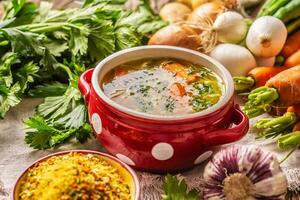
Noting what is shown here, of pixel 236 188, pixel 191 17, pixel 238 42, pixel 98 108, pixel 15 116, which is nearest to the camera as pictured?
pixel 236 188

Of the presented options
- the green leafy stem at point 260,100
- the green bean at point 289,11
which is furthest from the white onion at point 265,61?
the green leafy stem at point 260,100

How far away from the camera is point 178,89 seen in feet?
5.06

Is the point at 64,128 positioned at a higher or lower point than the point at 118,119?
lower

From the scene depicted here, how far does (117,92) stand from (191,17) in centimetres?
72

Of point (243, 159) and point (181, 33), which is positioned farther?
point (181, 33)

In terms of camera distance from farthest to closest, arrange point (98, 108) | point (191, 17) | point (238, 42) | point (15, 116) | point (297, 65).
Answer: point (191, 17), point (238, 42), point (297, 65), point (15, 116), point (98, 108)

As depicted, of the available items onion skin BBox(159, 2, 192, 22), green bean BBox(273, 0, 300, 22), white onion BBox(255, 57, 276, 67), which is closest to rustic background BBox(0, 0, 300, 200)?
white onion BBox(255, 57, 276, 67)

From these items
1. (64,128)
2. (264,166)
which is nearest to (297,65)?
(264,166)

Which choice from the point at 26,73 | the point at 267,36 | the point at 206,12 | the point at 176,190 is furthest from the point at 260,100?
the point at 26,73

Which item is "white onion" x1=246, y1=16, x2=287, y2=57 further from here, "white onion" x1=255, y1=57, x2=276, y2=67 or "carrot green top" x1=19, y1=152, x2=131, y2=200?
"carrot green top" x1=19, y1=152, x2=131, y2=200

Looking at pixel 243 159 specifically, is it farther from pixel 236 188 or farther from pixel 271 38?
pixel 271 38

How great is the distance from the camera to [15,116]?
69.2 inches

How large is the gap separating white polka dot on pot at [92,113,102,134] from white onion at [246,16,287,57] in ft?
2.13

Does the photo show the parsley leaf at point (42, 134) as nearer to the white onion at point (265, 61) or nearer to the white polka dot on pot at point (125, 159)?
the white polka dot on pot at point (125, 159)
